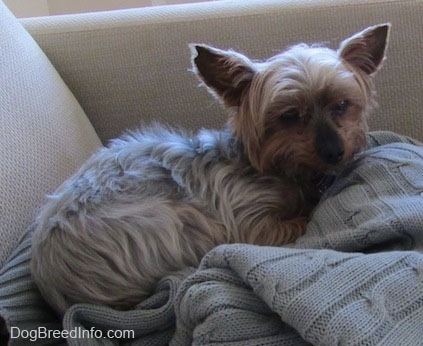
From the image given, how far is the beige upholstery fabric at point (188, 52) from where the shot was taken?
169 cm

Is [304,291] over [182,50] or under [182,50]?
under

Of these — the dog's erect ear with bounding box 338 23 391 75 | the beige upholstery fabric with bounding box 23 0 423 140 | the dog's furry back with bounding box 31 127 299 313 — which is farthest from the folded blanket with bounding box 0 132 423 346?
the beige upholstery fabric with bounding box 23 0 423 140

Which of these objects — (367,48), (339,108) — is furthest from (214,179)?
(367,48)

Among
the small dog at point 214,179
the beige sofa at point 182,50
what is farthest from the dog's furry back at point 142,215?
the beige sofa at point 182,50

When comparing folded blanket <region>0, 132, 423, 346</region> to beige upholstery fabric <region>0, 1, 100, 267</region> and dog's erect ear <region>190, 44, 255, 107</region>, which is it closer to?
beige upholstery fabric <region>0, 1, 100, 267</region>

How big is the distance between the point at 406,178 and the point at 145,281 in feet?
1.68

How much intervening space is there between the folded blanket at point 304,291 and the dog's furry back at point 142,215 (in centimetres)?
5

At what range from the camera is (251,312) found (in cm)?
92

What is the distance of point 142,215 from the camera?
1.21m

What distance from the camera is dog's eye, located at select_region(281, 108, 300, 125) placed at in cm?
137

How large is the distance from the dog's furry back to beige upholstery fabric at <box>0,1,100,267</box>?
Result: 0.21 ft

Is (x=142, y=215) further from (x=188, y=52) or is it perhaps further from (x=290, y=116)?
(x=188, y=52)

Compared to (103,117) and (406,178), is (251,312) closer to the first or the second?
(406,178)

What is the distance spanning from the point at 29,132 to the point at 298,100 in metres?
0.58
